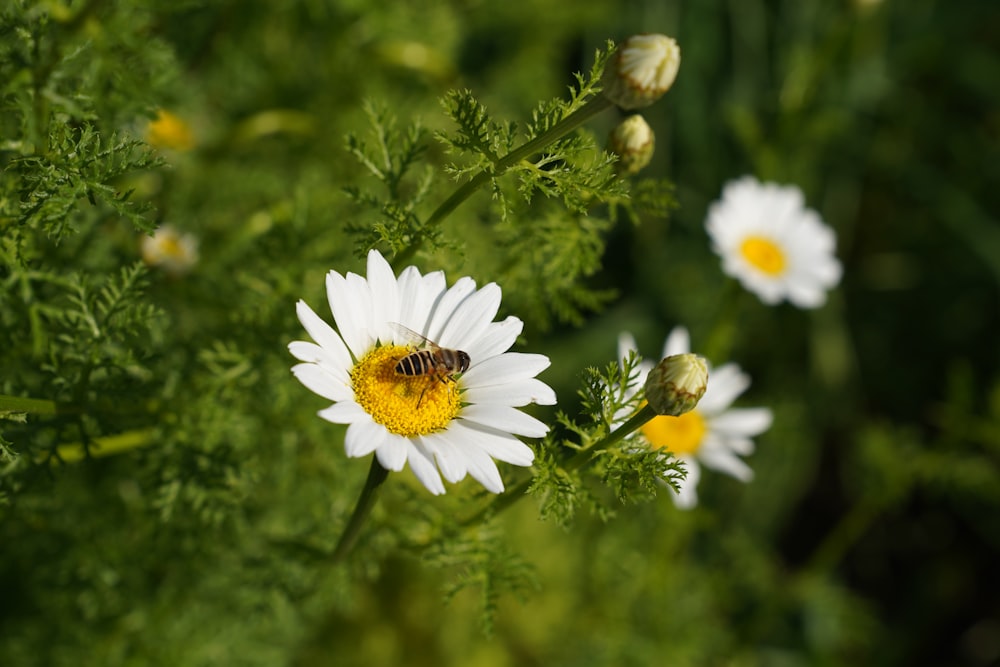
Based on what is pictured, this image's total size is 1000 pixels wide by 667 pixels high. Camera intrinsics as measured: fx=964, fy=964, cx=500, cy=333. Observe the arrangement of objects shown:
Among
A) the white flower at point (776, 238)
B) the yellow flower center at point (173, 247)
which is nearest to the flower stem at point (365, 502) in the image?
the yellow flower center at point (173, 247)

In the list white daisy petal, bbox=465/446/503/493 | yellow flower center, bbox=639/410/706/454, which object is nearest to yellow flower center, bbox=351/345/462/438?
white daisy petal, bbox=465/446/503/493

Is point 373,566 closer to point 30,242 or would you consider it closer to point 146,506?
point 146,506

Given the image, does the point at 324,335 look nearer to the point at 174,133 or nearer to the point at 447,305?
the point at 447,305

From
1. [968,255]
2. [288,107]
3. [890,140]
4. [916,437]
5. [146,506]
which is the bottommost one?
[146,506]

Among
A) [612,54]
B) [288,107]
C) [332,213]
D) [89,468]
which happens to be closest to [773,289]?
[332,213]

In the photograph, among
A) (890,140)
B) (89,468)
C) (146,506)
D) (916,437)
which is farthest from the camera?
(890,140)

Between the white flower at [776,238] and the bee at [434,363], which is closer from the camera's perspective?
the bee at [434,363]

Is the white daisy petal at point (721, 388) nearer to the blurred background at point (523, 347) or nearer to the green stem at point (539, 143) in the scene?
the blurred background at point (523, 347)
